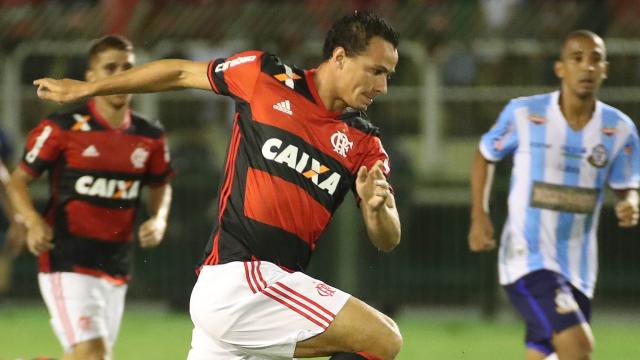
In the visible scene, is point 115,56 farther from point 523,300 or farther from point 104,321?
point 523,300

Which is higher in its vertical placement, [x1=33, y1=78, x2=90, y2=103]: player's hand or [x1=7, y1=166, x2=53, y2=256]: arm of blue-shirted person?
[x1=33, y1=78, x2=90, y2=103]: player's hand

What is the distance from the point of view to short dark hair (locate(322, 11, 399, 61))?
18.2ft

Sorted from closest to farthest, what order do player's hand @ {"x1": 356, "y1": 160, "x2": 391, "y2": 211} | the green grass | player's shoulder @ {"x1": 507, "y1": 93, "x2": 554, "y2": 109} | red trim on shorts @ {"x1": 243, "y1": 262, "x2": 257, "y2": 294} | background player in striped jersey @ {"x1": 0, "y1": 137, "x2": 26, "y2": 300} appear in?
player's hand @ {"x1": 356, "y1": 160, "x2": 391, "y2": 211} < red trim on shorts @ {"x1": 243, "y1": 262, "x2": 257, "y2": 294} < player's shoulder @ {"x1": 507, "y1": 93, "x2": 554, "y2": 109} < background player in striped jersey @ {"x1": 0, "y1": 137, "x2": 26, "y2": 300} < the green grass

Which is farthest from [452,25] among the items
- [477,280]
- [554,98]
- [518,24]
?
[554,98]

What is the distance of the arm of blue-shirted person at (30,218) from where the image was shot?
723 cm

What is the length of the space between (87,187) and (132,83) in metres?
1.94

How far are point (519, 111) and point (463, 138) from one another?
578cm

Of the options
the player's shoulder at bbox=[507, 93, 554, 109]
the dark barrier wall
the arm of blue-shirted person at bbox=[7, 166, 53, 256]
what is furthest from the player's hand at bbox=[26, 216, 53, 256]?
the dark barrier wall

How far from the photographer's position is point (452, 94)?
1333 centimetres

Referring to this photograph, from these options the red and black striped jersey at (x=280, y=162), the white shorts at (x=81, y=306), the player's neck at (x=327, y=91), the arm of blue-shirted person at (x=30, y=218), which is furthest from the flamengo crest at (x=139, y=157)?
the player's neck at (x=327, y=91)

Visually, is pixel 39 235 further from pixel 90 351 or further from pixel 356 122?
pixel 356 122

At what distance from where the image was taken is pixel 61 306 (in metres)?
7.36

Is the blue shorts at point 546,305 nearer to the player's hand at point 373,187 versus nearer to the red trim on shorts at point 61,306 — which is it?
the player's hand at point 373,187

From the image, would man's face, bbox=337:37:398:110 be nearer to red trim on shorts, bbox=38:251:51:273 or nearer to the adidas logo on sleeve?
the adidas logo on sleeve
